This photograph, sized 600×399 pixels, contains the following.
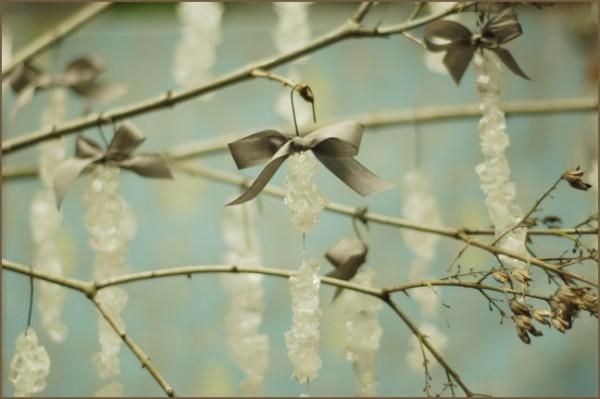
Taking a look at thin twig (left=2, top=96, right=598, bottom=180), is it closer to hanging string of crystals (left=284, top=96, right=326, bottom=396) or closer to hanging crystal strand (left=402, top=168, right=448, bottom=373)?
hanging crystal strand (left=402, top=168, right=448, bottom=373)

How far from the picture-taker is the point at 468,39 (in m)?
0.65

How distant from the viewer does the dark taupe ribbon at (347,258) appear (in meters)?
0.69

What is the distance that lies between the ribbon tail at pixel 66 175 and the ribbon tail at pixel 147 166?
0.03 metres

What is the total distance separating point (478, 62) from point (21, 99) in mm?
517

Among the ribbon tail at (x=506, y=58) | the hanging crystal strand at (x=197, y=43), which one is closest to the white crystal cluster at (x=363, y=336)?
the ribbon tail at (x=506, y=58)

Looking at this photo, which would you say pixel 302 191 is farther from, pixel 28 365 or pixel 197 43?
pixel 197 43

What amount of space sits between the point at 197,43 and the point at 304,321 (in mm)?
513

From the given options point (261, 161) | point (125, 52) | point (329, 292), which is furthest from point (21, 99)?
point (125, 52)

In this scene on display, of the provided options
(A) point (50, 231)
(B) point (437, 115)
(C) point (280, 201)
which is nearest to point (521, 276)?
(B) point (437, 115)

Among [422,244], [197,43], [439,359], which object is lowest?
[439,359]

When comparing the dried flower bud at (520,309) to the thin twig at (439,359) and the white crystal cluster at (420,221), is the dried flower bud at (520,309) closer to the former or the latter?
the thin twig at (439,359)

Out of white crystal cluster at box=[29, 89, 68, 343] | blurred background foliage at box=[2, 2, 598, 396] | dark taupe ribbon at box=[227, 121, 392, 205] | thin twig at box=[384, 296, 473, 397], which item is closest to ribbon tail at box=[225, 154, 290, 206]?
dark taupe ribbon at box=[227, 121, 392, 205]

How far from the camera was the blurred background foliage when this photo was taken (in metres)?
1.46

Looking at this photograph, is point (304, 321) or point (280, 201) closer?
point (304, 321)
